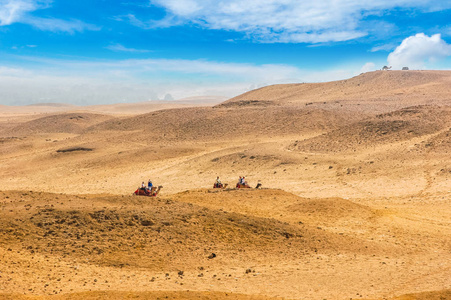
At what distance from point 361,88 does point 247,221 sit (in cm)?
8475

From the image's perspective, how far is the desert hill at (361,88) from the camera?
77.4 meters

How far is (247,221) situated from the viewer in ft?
46.6

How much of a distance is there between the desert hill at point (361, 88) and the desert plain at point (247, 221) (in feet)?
117

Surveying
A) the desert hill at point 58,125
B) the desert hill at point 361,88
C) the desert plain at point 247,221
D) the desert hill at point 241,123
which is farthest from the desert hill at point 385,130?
the desert hill at point 58,125

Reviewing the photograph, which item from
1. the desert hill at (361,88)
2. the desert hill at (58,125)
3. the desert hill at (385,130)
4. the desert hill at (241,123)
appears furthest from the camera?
the desert hill at (58,125)

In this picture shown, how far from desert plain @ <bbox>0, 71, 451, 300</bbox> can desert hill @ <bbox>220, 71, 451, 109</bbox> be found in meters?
35.6

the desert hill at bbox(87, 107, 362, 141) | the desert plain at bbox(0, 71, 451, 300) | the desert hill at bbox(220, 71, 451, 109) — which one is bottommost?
the desert plain at bbox(0, 71, 451, 300)

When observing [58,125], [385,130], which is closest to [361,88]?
[385,130]

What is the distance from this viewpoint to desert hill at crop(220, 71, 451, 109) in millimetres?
77375

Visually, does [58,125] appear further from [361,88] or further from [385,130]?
[361,88]

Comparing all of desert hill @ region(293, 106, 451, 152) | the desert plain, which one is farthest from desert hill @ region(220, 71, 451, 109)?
the desert plain

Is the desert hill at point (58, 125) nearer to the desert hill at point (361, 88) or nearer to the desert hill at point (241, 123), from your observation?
the desert hill at point (241, 123)

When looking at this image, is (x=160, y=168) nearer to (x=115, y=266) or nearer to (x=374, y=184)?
(x=374, y=184)

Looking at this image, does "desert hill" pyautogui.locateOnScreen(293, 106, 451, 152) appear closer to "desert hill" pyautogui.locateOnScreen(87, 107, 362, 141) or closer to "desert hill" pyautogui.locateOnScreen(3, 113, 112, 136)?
"desert hill" pyautogui.locateOnScreen(87, 107, 362, 141)
